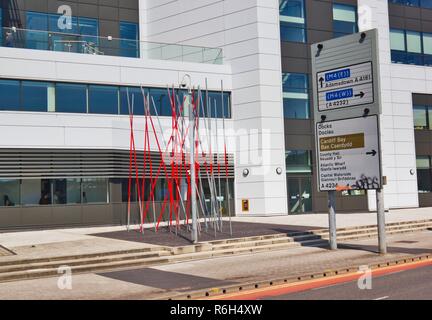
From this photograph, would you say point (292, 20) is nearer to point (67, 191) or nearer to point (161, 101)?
point (161, 101)

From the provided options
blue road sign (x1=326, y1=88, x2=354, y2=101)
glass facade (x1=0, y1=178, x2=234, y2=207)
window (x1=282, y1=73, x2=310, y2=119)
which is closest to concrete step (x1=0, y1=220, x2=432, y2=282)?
blue road sign (x1=326, y1=88, x2=354, y2=101)

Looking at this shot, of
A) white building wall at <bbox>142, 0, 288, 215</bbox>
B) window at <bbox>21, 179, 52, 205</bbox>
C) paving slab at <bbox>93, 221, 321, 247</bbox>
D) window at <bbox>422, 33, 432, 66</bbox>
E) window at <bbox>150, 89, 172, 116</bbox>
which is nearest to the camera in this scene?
paving slab at <bbox>93, 221, 321, 247</bbox>

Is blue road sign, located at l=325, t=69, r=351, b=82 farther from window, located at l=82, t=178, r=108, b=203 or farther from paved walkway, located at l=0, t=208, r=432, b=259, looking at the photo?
window, located at l=82, t=178, r=108, b=203

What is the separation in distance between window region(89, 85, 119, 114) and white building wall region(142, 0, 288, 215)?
7867mm

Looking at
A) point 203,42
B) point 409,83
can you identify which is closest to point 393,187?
point 409,83

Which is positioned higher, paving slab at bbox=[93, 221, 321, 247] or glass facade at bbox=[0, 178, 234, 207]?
glass facade at bbox=[0, 178, 234, 207]

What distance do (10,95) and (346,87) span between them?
17.1 metres

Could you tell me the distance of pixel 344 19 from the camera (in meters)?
37.4

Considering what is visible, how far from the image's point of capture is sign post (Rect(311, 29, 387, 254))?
18.2 meters

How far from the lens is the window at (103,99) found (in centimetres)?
2977

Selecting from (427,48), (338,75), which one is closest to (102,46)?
(338,75)

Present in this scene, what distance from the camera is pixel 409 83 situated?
130 feet

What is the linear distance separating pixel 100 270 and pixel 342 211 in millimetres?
22838

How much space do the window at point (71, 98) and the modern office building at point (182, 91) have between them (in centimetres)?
5
